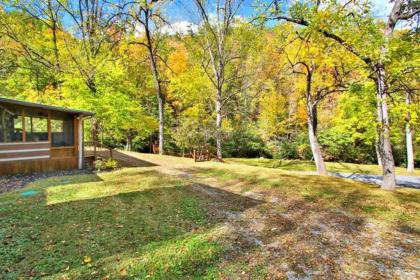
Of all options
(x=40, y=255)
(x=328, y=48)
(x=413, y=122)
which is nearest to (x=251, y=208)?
(x=40, y=255)

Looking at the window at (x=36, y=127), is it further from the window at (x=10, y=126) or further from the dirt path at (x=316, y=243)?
the dirt path at (x=316, y=243)

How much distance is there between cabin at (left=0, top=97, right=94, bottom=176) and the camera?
9836 mm

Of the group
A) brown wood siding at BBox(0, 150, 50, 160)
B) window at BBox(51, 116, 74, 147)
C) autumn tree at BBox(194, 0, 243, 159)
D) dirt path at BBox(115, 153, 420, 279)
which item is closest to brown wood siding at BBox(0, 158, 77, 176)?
brown wood siding at BBox(0, 150, 50, 160)

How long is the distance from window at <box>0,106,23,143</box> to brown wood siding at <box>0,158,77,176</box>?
93cm

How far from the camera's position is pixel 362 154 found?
24547mm

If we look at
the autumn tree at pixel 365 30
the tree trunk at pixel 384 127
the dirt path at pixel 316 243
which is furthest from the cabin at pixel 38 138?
the tree trunk at pixel 384 127

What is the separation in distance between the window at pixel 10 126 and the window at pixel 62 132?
1.32 meters

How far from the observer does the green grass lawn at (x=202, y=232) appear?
379 centimetres

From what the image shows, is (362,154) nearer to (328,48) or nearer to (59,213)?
(328,48)

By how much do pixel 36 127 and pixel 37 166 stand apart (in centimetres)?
160

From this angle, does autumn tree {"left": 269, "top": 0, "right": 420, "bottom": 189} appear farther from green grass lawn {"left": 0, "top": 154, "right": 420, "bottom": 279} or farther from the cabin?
the cabin

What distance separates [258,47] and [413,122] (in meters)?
14.1

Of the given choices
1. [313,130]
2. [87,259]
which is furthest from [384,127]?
[87,259]

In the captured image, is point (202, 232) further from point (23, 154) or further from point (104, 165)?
point (23, 154)
